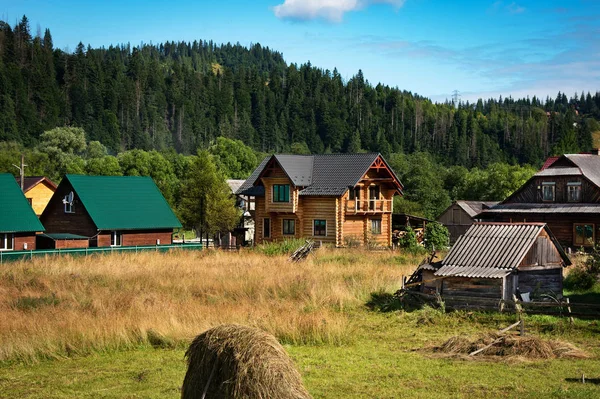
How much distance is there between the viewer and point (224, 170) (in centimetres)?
11900

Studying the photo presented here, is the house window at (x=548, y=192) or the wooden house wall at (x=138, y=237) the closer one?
the wooden house wall at (x=138, y=237)

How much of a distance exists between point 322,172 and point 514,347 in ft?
123

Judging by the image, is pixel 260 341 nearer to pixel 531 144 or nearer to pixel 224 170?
pixel 224 170

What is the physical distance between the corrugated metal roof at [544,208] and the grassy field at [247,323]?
20231 millimetres

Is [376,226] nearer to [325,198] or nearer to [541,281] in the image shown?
[325,198]

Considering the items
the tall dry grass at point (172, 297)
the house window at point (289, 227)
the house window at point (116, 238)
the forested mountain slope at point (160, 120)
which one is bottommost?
the tall dry grass at point (172, 297)

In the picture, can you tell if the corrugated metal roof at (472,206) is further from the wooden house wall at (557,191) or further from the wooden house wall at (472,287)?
the wooden house wall at (472,287)

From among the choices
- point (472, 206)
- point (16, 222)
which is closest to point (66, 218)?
point (16, 222)

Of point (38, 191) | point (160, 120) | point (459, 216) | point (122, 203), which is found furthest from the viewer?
point (160, 120)

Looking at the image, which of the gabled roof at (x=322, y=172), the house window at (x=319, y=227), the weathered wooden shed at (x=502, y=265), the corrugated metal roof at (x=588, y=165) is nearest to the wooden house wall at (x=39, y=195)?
the gabled roof at (x=322, y=172)

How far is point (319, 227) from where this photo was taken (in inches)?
2142

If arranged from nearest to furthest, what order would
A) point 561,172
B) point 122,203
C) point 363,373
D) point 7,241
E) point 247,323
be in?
point 363,373 < point 247,323 < point 7,241 < point 561,172 < point 122,203

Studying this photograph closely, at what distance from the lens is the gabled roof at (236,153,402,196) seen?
175 ft

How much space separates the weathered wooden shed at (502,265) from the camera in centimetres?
2572
